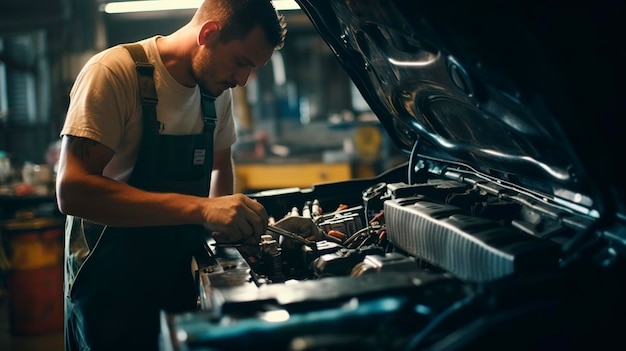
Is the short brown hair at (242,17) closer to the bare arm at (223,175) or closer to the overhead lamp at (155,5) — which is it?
the bare arm at (223,175)

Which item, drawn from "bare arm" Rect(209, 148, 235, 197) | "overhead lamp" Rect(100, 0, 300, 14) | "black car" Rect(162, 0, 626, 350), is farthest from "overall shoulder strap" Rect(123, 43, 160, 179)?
"overhead lamp" Rect(100, 0, 300, 14)

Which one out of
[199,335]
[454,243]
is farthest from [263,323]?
[454,243]

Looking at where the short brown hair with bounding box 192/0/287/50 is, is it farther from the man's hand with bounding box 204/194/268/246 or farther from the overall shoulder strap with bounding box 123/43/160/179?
the man's hand with bounding box 204/194/268/246

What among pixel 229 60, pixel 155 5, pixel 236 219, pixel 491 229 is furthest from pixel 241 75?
pixel 155 5

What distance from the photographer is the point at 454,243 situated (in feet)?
4.53

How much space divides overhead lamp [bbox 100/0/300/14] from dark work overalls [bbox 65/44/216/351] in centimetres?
509

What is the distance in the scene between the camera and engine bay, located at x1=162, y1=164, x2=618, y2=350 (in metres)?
0.98

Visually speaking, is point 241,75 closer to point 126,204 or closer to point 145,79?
point 145,79

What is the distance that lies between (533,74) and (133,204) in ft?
3.36

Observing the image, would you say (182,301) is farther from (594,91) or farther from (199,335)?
(594,91)

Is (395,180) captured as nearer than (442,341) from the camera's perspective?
No

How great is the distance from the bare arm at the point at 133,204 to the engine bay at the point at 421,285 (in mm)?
97

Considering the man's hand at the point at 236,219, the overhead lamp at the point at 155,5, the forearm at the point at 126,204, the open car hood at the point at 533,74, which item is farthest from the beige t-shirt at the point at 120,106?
the overhead lamp at the point at 155,5

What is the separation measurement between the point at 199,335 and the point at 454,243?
0.63m
